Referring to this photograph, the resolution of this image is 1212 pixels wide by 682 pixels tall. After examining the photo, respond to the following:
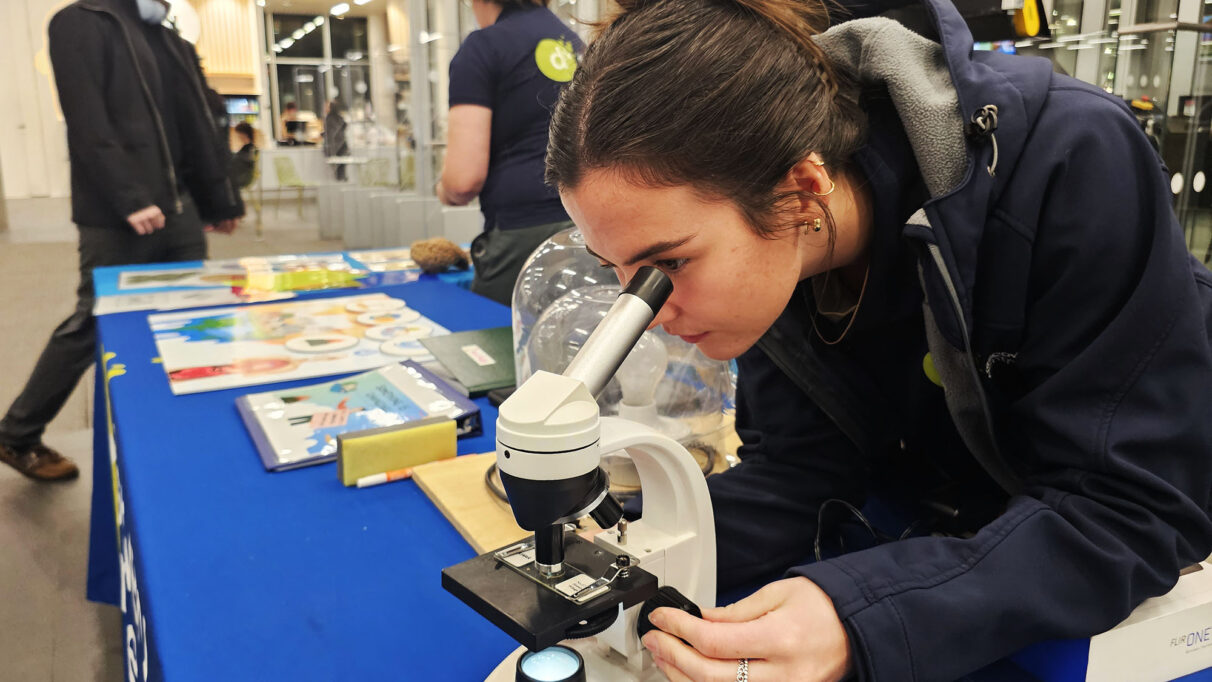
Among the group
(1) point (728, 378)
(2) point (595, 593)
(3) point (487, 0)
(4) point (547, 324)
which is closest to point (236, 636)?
(2) point (595, 593)

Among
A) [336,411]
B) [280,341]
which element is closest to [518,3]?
[280,341]

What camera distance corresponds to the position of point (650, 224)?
2.31 ft

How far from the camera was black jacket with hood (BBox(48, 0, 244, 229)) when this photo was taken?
2.35 m

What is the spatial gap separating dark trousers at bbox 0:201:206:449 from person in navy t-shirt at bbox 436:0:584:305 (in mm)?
1023

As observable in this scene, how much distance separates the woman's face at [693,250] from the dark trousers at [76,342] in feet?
A: 7.09

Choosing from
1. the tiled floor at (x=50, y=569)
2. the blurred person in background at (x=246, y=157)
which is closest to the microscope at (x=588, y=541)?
the tiled floor at (x=50, y=569)

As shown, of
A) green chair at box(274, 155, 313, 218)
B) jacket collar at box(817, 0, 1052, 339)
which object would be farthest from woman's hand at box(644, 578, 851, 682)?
green chair at box(274, 155, 313, 218)

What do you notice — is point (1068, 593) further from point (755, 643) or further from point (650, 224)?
point (650, 224)

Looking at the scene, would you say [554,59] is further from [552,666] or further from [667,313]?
[552,666]

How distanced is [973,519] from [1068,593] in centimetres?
22

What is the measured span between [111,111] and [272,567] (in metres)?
2.10

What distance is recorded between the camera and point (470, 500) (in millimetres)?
993

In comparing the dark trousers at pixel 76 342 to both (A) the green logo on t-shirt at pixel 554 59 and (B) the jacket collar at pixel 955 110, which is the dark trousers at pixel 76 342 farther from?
(B) the jacket collar at pixel 955 110

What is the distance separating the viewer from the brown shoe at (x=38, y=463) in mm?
2527
